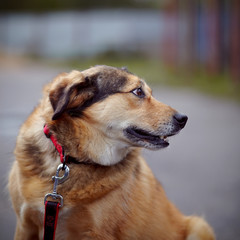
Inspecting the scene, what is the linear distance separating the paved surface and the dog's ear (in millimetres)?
1050

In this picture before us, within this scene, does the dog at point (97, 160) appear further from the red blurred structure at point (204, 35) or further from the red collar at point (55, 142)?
the red blurred structure at point (204, 35)

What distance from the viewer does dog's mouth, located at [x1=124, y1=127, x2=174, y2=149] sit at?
310 cm

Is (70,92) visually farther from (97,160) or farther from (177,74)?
(177,74)

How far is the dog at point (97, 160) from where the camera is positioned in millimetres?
2912

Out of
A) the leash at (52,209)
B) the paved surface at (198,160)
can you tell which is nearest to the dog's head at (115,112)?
the leash at (52,209)

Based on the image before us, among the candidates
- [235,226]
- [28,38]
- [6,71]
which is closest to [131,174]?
[235,226]

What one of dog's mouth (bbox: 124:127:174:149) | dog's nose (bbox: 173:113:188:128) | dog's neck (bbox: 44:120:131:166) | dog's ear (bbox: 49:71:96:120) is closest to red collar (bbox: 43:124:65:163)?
dog's neck (bbox: 44:120:131:166)

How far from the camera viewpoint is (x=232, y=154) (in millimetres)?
6586

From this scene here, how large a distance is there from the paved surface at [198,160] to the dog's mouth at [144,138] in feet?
3.35

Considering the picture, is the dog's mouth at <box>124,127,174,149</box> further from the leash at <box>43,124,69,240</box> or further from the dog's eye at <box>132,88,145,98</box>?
the leash at <box>43,124,69,240</box>

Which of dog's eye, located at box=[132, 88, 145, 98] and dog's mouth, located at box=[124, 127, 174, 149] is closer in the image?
dog's mouth, located at box=[124, 127, 174, 149]

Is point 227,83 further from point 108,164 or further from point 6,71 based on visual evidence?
point 6,71

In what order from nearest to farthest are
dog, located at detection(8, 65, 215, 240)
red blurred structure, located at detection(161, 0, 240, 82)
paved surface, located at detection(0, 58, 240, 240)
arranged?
dog, located at detection(8, 65, 215, 240) → paved surface, located at detection(0, 58, 240, 240) → red blurred structure, located at detection(161, 0, 240, 82)

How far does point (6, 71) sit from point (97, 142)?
17.2m
